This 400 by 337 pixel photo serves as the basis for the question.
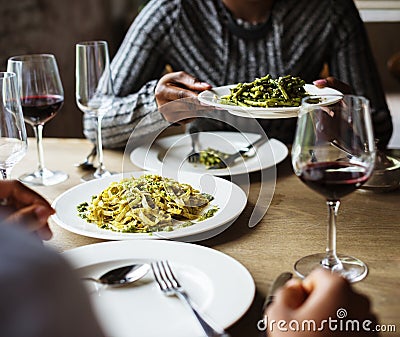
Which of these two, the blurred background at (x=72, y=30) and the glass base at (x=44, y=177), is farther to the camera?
the blurred background at (x=72, y=30)

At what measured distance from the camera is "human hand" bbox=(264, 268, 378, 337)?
71 centimetres

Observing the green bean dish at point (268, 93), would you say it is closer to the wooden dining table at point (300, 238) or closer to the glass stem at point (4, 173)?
the wooden dining table at point (300, 238)

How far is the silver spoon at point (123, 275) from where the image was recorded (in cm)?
93

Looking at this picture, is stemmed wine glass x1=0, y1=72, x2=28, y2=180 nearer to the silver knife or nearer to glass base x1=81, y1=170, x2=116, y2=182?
glass base x1=81, y1=170, x2=116, y2=182

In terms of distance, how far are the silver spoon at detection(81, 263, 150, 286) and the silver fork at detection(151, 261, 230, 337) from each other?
0.06 ft

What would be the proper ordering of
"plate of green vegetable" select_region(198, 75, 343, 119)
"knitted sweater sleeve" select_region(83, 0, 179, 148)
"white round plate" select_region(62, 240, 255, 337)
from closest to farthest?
"white round plate" select_region(62, 240, 255, 337) → "plate of green vegetable" select_region(198, 75, 343, 119) → "knitted sweater sleeve" select_region(83, 0, 179, 148)

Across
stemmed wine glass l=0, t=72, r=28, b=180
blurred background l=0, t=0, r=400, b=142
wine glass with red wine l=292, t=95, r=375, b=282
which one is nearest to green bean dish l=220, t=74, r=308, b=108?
wine glass with red wine l=292, t=95, r=375, b=282

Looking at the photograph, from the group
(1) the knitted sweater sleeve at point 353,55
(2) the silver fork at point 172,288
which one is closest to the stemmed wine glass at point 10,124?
(2) the silver fork at point 172,288

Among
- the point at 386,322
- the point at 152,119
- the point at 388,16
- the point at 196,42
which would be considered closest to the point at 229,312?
the point at 386,322

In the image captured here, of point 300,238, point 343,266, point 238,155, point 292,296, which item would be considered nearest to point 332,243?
point 343,266

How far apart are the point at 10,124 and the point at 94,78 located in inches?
14.0

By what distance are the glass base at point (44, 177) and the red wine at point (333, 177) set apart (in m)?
→ 0.73

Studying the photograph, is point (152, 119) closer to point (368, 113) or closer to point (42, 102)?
point (42, 102)

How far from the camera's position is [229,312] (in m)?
0.82
